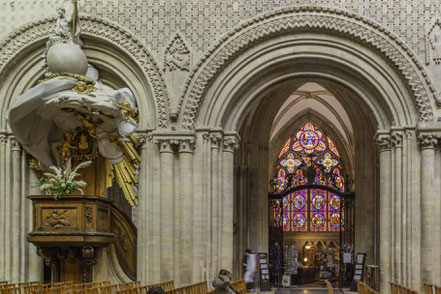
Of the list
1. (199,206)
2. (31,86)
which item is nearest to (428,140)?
(199,206)

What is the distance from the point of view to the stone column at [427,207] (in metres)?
15.6

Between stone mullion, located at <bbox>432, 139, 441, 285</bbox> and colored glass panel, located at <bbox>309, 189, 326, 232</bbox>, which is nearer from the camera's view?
stone mullion, located at <bbox>432, 139, 441, 285</bbox>

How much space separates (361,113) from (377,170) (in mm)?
1782

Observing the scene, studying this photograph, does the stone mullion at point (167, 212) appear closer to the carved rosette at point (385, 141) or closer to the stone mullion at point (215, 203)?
the stone mullion at point (215, 203)

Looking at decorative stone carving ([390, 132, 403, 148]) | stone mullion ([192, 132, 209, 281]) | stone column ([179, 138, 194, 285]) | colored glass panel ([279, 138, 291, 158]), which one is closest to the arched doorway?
colored glass panel ([279, 138, 291, 158])

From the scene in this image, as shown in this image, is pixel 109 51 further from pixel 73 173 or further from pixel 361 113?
pixel 361 113

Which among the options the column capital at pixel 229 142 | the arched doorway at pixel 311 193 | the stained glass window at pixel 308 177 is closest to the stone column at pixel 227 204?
the column capital at pixel 229 142

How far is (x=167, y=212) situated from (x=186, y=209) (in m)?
0.39

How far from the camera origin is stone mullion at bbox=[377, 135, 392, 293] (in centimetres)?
1608

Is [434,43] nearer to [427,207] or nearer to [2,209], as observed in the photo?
[427,207]

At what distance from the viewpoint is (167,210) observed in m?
16.2

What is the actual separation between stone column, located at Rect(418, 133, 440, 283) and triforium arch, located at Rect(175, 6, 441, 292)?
0.09 feet

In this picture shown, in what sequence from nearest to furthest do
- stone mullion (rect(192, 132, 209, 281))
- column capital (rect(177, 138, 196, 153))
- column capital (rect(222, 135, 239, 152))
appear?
stone mullion (rect(192, 132, 209, 281)) < column capital (rect(177, 138, 196, 153)) < column capital (rect(222, 135, 239, 152))

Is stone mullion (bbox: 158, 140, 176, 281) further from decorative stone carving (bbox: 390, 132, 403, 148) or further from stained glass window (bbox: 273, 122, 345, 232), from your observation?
stained glass window (bbox: 273, 122, 345, 232)
